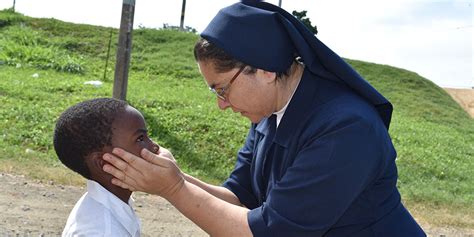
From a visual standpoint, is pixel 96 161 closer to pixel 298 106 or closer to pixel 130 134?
pixel 130 134

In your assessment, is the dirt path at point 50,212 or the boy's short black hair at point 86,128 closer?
the boy's short black hair at point 86,128

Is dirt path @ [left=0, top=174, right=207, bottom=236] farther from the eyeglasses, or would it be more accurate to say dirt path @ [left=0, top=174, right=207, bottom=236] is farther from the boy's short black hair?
the eyeglasses

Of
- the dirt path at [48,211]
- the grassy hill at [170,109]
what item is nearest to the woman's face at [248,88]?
the dirt path at [48,211]

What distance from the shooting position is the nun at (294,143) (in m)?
2.11

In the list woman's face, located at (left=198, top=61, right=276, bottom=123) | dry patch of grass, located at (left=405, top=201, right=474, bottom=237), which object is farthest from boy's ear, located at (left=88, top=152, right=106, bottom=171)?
dry patch of grass, located at (left=405, top=201, right=474, bottom=237)

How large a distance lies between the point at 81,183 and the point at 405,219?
14.1 ft

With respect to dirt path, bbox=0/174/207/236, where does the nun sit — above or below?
above

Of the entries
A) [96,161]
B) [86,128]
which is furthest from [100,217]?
[86,128]

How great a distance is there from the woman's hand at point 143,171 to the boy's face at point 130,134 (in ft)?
Answer: 0.18

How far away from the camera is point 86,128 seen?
219 centimetres

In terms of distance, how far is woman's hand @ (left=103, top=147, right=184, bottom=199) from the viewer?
2104mm

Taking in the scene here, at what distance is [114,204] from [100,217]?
4.0 inches

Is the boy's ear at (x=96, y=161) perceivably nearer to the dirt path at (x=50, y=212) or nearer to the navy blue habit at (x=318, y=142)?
the navy blue habit at (x=318, y=142)

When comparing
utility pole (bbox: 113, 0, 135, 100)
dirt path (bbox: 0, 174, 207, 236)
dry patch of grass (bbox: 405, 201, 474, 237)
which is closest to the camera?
dirt path (bbox: 0, 174, 207, 236)
